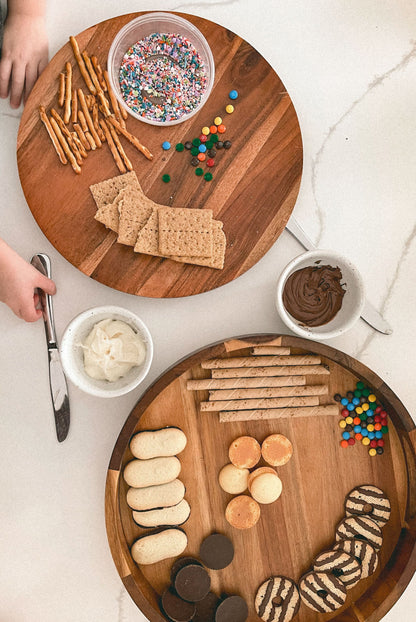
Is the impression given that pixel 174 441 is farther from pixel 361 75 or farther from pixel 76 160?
pixel 361 75

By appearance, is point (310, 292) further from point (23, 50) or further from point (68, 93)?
point (23, 50)

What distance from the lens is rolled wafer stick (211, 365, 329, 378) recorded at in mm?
1091

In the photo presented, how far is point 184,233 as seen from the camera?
3.39 ft

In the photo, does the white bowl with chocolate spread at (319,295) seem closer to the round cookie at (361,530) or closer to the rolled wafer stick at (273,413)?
the rolled wafer stick at (273,413)

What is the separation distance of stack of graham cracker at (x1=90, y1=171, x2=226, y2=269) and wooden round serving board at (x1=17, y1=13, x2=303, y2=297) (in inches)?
0.9

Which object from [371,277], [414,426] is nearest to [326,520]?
[414,426]

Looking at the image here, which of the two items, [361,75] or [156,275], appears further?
[361,75]

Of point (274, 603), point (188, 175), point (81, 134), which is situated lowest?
point (274, 603)

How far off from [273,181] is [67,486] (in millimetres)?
802

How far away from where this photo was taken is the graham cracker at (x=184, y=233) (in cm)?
103

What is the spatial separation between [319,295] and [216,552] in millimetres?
583

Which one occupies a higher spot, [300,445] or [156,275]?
[156,275]

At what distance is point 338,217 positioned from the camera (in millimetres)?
1176

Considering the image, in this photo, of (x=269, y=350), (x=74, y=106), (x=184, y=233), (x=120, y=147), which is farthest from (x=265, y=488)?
(x=74, y=106)
